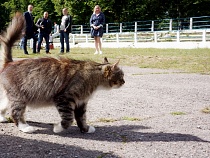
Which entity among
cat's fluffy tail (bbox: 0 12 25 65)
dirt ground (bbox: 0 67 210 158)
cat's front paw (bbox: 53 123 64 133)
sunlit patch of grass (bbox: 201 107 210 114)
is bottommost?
sunlit patch of grass (bbox: 201 107 210 114)

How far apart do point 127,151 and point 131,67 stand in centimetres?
774

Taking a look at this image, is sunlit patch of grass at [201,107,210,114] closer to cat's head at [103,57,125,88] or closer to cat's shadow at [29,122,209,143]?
cat's shadow at [29,122,209,143]

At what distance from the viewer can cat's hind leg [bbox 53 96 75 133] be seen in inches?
155

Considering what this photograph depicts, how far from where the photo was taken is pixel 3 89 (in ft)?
13.7

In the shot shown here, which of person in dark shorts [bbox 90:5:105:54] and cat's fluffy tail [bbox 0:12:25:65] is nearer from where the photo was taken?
cat's fluffy tail [bbox 0:12:25:65]

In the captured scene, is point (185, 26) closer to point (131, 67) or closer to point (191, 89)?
point (131, 67)

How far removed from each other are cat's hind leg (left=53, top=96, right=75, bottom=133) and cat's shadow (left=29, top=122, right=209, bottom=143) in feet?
0.27

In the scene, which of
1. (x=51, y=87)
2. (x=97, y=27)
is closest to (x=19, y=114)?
(x=51, y=87)

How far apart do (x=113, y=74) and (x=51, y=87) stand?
2.74ft

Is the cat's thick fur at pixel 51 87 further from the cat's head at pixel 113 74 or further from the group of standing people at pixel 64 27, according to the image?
the group of standing people at pixel 64 27

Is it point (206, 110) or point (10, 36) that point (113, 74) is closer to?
point (10, 36)

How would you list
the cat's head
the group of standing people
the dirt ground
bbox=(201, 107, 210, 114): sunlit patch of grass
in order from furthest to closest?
the group of standing people < bbox=(201, 107, 210, 114): sunlit patch of grass < the cat's head < the dirt ground

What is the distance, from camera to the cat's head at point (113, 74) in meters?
4.32

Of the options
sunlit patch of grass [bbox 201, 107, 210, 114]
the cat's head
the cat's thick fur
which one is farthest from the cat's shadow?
sunlit patch of grass [bbox 201, 107, 210, 114]
